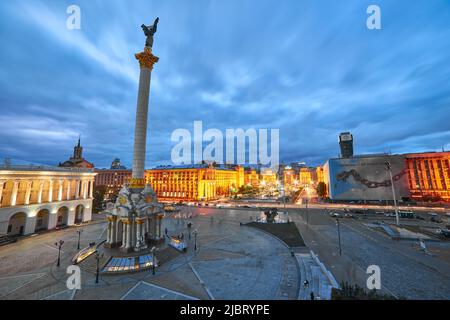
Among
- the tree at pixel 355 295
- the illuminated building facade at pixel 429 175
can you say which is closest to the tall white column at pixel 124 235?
the tree at pixel 355 295

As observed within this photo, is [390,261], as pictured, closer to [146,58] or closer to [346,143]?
[146,58]

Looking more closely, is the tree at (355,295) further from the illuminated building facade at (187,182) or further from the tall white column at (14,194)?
the illuminated building facade at (187,182)

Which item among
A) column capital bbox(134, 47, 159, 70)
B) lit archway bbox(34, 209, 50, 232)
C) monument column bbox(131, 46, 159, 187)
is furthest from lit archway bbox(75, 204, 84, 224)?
column capital bbox(134, 47, 159, 70)

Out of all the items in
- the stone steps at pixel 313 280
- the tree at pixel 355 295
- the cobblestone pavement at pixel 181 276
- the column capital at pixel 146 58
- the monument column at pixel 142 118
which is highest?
the column capital at pixel 146 58

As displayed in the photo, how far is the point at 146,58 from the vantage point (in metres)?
32.0

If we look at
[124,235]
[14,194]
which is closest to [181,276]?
[124,235]

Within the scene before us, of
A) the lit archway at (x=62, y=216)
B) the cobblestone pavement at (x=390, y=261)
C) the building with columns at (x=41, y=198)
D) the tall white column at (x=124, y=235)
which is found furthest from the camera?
the lit archway at (x=62, y=216)

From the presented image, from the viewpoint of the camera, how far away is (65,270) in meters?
22.1

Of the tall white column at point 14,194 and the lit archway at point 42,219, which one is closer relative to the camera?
the tall white column at point 14,194

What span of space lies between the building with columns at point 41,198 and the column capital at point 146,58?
31.0 meters

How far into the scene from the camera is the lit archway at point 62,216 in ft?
148

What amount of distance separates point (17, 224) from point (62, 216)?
8541 mm

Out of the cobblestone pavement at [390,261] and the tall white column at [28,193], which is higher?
the tall white column at [28,193]

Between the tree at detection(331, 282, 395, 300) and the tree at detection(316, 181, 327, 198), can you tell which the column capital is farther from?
the tree at detection(316, 181, 327, 198)
